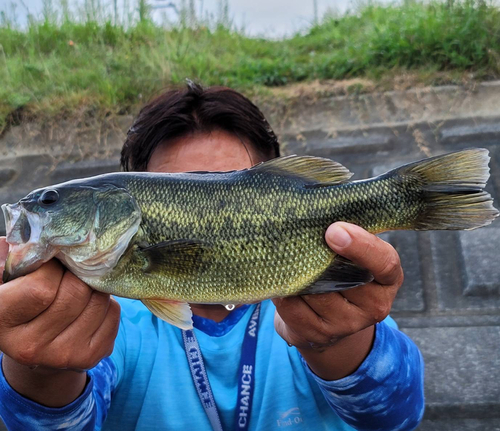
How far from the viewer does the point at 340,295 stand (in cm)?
159

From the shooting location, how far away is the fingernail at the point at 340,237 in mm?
1448

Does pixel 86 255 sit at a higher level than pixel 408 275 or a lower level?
higher

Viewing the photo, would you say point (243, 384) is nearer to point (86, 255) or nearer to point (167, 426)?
point (167, 426)

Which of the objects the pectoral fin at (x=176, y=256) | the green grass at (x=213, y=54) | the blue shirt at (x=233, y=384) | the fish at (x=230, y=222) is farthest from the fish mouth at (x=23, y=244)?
the green grass at (x=213, y=54)

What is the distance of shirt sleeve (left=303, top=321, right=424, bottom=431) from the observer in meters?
1.82

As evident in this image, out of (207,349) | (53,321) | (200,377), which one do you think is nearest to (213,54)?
(207,349)

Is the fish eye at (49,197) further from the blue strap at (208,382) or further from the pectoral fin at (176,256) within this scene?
the blue strap at (208,382)

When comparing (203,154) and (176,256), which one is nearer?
(176,256)

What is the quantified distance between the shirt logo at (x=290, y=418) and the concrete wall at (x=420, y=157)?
1126mm

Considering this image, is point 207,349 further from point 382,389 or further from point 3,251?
point 3,251

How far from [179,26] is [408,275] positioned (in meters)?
3.77

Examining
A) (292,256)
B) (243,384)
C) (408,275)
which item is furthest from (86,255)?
(408,275)

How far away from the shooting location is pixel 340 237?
1.45m

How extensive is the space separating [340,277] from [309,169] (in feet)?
1.22
